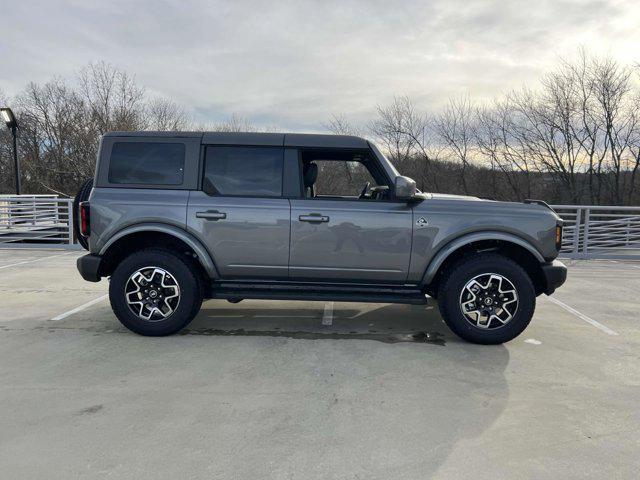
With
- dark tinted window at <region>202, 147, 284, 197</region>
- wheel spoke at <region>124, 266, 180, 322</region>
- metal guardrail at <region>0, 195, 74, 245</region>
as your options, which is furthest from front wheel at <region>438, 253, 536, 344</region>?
metal guardrail at <region>0, 195, 74, 245</region>

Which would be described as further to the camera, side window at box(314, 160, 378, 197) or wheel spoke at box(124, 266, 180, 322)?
side window at box(314, 160, 378, 197)

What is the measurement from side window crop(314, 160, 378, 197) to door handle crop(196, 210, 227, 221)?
1029 millimetres

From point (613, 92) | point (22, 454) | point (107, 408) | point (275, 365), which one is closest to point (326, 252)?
point (275, 365)

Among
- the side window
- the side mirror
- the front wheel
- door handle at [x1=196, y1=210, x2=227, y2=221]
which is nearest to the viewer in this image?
the side mirror

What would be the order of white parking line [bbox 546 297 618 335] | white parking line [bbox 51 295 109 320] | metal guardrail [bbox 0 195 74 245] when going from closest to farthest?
white parking line [bbox 546 297 618 335], white parking line [bbox 51 295 109 320], metal guardrail [bbox 0 195 74 245]

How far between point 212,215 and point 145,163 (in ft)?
2.94

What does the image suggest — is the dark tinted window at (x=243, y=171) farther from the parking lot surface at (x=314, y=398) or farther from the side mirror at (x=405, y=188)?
the parking lot surface at (x=314, y=398)

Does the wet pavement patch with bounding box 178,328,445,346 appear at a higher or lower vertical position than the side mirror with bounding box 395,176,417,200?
lower

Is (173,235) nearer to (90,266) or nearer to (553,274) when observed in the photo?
(90,266)

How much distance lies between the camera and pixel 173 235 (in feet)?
13.5

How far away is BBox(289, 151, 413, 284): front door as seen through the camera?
13.3ft

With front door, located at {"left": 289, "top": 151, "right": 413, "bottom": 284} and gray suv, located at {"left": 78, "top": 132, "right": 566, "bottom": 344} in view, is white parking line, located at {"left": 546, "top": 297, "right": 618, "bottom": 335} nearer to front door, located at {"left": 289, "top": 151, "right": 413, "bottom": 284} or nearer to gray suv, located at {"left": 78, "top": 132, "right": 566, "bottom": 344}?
gray suv, located at {"left": 78, "top": 132, "right": 566, "bottom": 344}

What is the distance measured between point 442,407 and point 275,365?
1388 mm

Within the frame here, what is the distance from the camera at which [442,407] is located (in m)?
2.90
